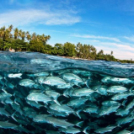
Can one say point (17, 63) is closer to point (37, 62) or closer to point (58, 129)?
point (37, 62)

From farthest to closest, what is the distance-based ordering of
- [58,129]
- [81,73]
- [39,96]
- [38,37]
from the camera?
1. [38,37]
2. [81,73]
3. [58,129]
4. [39,96]

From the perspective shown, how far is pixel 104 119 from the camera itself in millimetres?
7719

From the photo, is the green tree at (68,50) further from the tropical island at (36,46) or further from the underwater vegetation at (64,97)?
the underwater vegetation at (64,97)

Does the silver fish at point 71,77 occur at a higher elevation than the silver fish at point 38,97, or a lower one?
higher

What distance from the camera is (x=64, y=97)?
329 inches

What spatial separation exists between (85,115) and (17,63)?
4.54 metres

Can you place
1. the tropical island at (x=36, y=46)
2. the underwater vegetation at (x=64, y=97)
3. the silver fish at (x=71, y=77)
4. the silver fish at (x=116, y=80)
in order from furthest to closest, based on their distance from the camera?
the tropical island at (x=36, y=46) < the silver fish at (x=116, y=80) < the silver fish at (x=71, y=77) < the underwater vegetation at (x=64, y=97)

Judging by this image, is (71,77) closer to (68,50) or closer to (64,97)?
(64,97)

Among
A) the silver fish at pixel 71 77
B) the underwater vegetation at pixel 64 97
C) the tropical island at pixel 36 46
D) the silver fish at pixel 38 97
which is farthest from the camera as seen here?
the tropical island at pixel 36 46

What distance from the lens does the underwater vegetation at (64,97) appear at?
6.42 m

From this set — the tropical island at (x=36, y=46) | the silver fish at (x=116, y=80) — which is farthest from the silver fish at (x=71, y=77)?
the tropical island at (x=36, y=46)

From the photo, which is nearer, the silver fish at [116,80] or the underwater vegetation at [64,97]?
the underwater vegetation at [64,97]

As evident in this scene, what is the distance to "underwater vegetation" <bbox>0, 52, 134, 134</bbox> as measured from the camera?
21.1 feet

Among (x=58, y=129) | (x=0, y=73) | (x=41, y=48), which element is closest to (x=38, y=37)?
(x=41, y=48)
